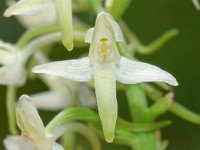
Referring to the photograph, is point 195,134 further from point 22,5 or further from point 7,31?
point 22,5

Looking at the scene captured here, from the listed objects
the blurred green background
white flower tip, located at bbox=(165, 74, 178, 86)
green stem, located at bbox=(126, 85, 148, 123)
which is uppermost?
white flower tip, located at bbox=(165, 74, 178, 86)

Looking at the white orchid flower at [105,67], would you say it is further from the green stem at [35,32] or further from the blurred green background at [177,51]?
the blurred green background at [177,51]

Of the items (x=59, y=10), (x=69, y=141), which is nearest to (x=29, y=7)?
(x=59, y=10)

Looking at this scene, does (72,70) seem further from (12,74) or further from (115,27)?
(12,74)

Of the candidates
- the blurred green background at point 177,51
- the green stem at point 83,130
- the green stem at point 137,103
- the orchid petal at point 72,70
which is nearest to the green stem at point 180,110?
the green stem at point 137,103

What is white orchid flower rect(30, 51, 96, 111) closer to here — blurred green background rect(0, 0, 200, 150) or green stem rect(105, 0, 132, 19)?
green stem rect(105, 0, 132, 19)

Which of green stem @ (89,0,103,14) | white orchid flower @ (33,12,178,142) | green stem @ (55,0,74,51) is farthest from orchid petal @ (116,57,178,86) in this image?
green stem @ (89,0,103,14)
